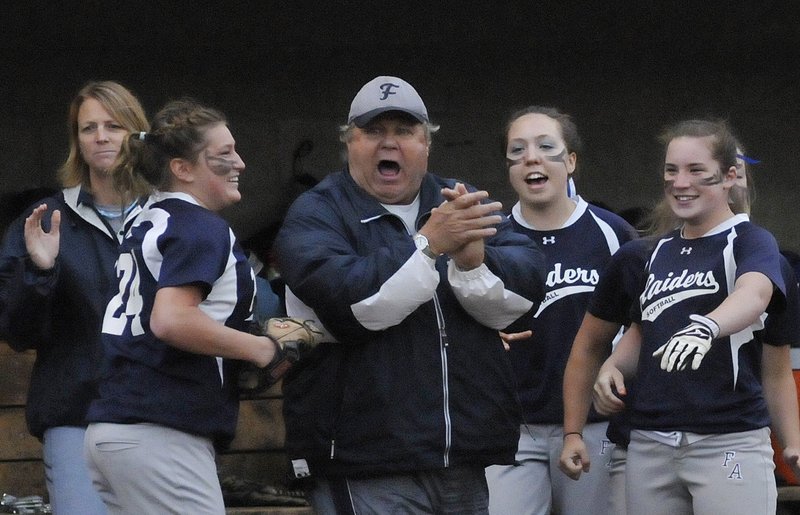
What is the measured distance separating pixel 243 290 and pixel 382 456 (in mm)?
532

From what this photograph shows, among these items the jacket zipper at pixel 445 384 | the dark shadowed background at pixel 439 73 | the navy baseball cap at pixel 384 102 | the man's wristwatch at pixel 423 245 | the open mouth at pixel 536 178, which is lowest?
the jacket zipper at pixel 445 384

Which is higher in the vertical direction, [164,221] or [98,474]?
[164,221]

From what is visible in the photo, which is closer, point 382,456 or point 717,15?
point 382,456

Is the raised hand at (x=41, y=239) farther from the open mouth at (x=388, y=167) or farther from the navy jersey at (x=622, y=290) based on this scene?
the navy jersey at (x=622, y=290)

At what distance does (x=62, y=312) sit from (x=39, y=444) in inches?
67.6

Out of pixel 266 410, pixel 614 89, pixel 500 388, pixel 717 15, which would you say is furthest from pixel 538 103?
pixel 500 388

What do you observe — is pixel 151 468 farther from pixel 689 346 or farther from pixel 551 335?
pixel 551 335

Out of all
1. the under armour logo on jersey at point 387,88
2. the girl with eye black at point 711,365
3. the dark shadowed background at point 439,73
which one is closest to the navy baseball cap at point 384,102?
the under armour logo on jersey at point 387,88

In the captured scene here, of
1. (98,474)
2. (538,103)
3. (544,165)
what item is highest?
(538,103)

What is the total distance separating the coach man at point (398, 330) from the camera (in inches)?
138

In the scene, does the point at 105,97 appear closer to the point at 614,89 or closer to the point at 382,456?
the point at 382,456

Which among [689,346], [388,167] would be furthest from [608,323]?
[388,167]

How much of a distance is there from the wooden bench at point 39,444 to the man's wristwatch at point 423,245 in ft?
7.61

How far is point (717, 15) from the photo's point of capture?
7.96 meters
